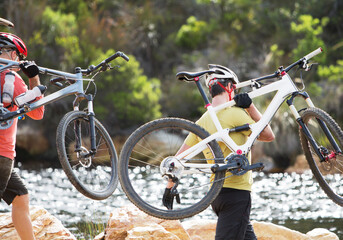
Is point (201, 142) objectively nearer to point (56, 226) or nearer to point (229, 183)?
point (229, 183)

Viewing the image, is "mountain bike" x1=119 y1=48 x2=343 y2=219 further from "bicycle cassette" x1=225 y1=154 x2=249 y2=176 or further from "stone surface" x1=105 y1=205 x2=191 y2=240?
"stone surface" x1=105 y1=205 x2=191 y2=240

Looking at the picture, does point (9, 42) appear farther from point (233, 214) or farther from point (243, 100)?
point (233, 214)

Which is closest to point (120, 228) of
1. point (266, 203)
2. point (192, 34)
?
point (266, 203)

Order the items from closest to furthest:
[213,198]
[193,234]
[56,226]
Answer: [213,198] → [56,226] → [193,234]

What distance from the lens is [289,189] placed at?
1647cm

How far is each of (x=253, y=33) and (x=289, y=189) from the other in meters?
18.2

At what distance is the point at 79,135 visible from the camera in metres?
4.52

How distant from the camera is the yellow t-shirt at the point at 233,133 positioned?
4.20 m

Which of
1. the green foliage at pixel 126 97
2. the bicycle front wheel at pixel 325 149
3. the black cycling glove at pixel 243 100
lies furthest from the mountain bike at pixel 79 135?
the green foliage at pixel 126 97

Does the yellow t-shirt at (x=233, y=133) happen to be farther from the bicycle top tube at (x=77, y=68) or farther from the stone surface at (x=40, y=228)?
the stone surface at (x=40, y=228)

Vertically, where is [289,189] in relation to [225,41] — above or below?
below

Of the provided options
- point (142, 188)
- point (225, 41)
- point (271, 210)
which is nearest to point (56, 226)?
point (271, 210)

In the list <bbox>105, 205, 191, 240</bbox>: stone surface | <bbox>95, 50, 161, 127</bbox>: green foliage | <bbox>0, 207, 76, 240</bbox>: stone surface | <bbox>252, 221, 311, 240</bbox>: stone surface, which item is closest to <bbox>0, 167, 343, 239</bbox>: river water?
<bbox>252, 221, 311, 240</bbox>: stone surface

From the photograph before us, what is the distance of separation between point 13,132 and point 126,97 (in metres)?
18.8
